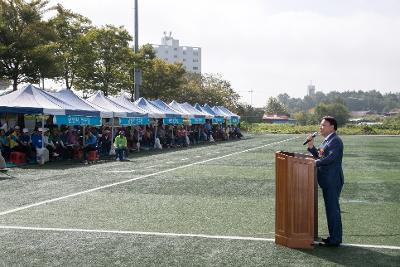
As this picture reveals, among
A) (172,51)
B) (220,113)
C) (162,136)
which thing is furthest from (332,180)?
(172,51)

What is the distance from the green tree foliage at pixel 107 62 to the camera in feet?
139

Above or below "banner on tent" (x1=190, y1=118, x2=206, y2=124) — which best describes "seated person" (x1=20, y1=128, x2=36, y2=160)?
below

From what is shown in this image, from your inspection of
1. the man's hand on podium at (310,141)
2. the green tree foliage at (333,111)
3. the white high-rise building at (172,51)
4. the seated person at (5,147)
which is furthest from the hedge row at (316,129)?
the white high-rise building at (172,51)

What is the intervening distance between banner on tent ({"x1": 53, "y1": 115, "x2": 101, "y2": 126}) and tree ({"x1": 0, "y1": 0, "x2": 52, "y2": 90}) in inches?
421

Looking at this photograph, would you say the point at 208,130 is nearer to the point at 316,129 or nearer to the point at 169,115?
the point at 169,115

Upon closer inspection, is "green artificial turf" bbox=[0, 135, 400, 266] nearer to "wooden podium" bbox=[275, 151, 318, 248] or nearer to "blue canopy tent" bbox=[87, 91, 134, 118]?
"wooden podium" bbox=[275, 151, 318, 248]

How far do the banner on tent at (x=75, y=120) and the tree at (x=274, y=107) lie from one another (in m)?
135

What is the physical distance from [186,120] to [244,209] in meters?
28.6

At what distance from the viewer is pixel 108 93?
4412 centimetres

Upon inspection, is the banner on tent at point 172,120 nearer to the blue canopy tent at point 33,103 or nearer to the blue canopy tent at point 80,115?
the blue canopy tent at point 80,115

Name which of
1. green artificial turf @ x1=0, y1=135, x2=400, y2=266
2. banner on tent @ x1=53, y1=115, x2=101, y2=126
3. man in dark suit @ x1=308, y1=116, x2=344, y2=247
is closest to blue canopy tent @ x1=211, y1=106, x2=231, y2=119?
banner on tent @ x1=53, y1=115, x2=101, y2=126

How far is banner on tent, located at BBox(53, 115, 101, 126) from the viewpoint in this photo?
20.7m

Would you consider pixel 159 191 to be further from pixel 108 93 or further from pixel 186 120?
pixel 108 93

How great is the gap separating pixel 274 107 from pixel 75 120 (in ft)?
457
